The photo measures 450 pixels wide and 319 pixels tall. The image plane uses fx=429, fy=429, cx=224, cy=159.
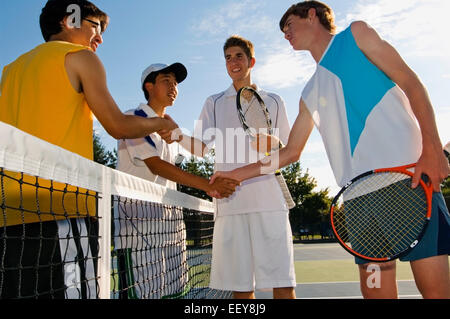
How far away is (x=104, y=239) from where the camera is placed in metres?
2.29

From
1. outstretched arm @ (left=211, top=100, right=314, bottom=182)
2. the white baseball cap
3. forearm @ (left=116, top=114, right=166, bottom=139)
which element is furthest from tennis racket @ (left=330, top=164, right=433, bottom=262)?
the white baseball cap

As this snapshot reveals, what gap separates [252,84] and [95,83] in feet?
6.26

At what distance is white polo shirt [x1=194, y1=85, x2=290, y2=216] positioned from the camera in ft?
10.9

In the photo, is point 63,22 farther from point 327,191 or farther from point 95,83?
point 327,191

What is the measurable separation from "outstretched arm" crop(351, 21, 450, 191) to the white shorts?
1437 millimetres

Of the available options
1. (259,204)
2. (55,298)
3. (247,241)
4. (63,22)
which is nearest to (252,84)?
(259,204)

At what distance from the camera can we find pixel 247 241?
3.27 meters

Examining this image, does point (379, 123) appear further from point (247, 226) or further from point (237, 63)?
point (237, 63)

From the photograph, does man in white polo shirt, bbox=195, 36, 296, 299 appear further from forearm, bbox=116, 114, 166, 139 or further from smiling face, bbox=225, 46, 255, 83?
forearm, bbox=116, 114, 166, 139

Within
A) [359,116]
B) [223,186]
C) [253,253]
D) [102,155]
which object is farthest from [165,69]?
[102,155]

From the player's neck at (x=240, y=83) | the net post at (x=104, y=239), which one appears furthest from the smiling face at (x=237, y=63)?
the net post at (x=104, y=239)

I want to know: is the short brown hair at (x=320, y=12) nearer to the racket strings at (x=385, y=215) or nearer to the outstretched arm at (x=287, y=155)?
the outstretched arm at (x=287, y=155)

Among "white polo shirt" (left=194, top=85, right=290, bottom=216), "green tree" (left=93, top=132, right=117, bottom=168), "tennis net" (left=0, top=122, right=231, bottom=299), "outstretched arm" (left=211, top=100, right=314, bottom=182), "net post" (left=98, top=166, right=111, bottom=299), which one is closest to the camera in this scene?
"tennis net" (left=0, top=122, right=231, bottom=299)

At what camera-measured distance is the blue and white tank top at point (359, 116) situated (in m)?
2.09
